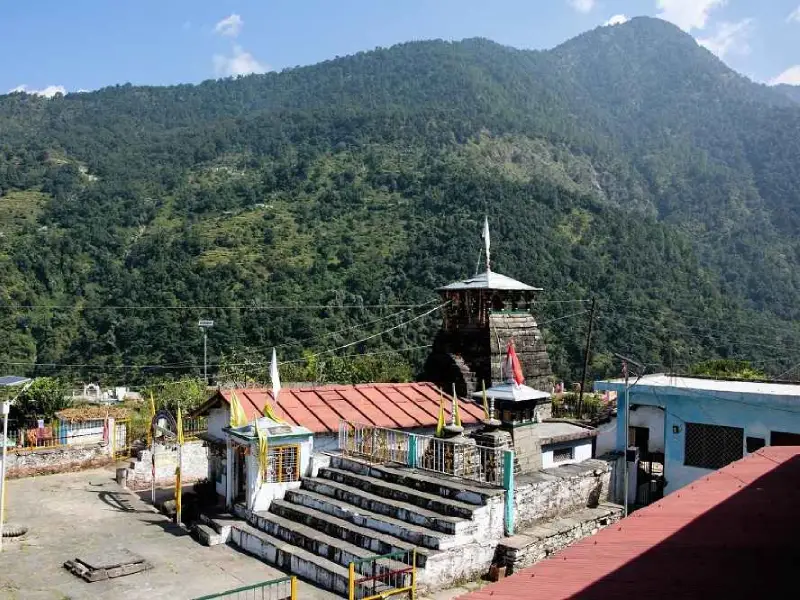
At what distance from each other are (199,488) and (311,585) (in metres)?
6.33

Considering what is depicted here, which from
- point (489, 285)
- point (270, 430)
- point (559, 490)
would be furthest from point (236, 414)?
point (489, 285)

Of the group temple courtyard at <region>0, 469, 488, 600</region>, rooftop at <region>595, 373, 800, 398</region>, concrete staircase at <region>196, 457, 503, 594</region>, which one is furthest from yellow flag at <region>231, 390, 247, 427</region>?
rooftop at <region>595, 373, 800, 398</region>

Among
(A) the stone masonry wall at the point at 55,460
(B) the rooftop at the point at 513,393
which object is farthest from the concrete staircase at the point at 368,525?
(A) the stone masonry wall at the point at 55,460

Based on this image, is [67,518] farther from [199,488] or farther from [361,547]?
[361,547]

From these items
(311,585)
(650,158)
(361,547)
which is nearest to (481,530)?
(361,547)

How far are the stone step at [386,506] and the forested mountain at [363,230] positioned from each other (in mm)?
12977

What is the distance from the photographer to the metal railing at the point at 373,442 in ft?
45.3

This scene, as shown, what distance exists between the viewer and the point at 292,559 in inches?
457

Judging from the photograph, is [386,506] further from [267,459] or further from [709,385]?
[709,385]

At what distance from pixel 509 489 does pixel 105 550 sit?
751 centimetres

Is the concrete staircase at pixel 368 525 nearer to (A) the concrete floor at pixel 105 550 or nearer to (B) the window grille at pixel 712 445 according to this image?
(A) the concrete floor at pixel 105 550

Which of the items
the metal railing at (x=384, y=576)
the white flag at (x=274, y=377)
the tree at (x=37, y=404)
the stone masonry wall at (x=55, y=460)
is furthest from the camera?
the tree at (x=37, y=404)

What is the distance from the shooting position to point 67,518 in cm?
1562

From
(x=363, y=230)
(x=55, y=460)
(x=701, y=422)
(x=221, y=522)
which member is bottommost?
(x=55, y=460)
